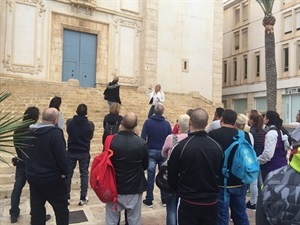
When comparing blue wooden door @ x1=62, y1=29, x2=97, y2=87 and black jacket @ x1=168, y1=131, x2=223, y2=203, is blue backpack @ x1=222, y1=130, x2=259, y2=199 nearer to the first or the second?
black jacket @ x1=168, y1=131, x2=223, y2=203

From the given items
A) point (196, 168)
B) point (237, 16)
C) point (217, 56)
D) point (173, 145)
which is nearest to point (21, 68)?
point (217, 56)

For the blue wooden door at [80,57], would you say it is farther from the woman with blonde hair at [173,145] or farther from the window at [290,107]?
the window at [290,107]

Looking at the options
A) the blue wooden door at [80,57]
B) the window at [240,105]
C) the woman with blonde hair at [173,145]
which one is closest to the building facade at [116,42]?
the blue wooden door at [80,57]

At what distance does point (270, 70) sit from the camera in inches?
801

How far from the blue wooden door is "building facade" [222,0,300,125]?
14205 millimetres

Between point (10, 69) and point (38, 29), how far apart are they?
9.76 ft

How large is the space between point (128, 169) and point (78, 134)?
208 cm

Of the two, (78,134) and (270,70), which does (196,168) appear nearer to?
(78,134)

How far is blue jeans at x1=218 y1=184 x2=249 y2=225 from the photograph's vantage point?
3732 mm

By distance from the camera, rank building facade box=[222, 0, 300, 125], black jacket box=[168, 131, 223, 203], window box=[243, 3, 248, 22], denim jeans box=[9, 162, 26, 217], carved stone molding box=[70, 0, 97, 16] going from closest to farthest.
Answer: black jacket box=[168, 131, 223, 203]
denim jeans box=[9, 162, 26, 217]
carved stone molding box=[70, 0, 97, 16]
building facade box=[222, 0, 300, 125]
window box=[243, 3, 248, 22]

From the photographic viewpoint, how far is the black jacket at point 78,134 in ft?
18.0

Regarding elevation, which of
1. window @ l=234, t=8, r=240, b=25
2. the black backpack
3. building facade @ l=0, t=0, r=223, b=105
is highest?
window @ l=234, t=8, r=240, b=25

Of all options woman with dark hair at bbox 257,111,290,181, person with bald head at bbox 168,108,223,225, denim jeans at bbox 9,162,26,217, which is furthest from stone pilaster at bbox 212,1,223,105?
person with bald head at bbox 168,108,223,225

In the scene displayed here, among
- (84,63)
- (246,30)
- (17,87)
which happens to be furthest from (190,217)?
(246,30)
